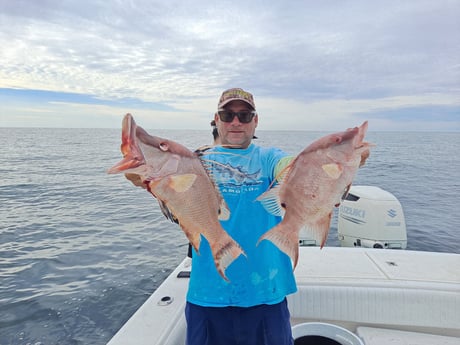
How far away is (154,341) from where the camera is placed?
2.85 m

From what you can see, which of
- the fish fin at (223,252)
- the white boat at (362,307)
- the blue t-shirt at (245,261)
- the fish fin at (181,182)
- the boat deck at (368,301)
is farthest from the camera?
the boat deck at (368,301)

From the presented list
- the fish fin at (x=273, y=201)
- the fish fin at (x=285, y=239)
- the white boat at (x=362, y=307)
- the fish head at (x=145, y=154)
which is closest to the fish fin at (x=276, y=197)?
the fish fin at (x=273, y=201)

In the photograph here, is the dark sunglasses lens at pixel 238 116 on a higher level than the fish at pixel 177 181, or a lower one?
higher

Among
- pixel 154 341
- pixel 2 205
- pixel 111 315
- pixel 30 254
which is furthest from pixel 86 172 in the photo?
pixel 154 341

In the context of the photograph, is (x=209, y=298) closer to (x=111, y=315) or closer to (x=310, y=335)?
(x=310, y=335)

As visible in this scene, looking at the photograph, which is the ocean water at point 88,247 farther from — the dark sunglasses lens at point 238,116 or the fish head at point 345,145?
the fish head at point 345,145

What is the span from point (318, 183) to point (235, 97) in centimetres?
110

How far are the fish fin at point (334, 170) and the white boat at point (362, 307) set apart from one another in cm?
206

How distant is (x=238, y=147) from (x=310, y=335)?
6.89 feet

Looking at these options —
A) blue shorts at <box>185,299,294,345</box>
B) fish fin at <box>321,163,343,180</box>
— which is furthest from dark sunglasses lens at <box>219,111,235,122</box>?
blue shorts at <box>185,299,294,345</box>

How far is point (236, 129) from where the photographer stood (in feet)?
8.67

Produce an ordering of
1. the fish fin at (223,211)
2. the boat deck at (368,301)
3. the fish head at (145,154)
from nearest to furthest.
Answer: the fish head at (145,154), the fish fin at (223,211), the boat deck at (368,301)

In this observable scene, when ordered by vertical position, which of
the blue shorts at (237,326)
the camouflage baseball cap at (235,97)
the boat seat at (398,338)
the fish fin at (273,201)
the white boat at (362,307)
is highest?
the camouflage baseball cap at (235,97)

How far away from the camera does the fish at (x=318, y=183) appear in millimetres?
1842
